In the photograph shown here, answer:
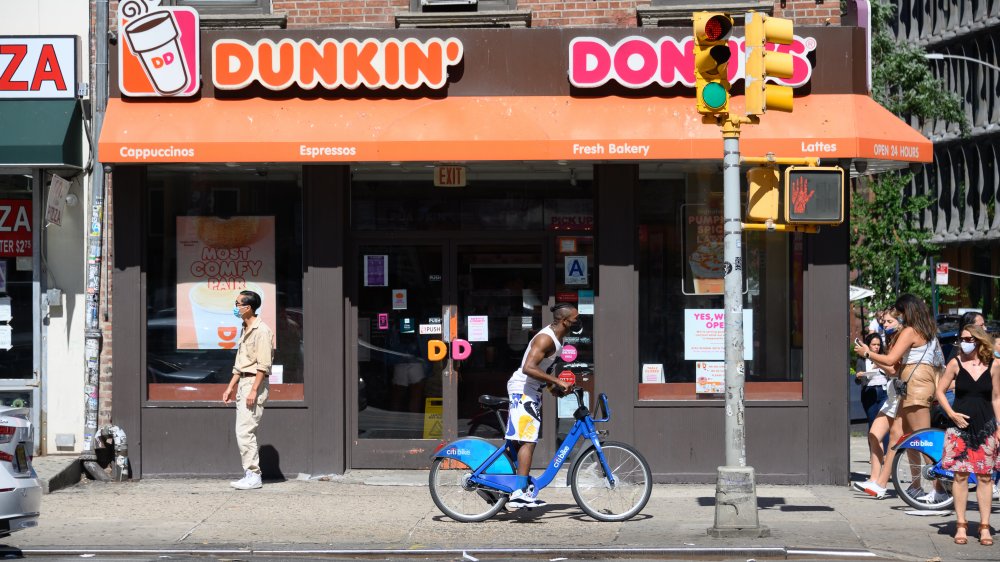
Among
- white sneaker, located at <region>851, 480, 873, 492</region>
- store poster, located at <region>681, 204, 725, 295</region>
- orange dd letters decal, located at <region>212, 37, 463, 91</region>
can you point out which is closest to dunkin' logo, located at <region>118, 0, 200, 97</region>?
orange dd letters decal, located at <region>212, 37, 463, 91</region>

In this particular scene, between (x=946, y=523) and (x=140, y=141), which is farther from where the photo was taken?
(x=140, y=141)

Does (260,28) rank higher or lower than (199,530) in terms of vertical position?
higher

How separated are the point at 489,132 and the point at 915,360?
4327 millimetres

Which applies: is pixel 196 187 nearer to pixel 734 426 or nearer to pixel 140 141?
pixel 140 141

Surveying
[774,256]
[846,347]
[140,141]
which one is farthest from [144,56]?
[846,347]

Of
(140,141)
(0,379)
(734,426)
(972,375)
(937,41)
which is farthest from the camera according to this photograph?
(937,41)

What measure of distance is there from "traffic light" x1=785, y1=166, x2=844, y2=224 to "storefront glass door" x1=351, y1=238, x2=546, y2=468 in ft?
12.3

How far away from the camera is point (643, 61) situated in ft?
38.1

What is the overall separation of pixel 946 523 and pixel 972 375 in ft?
3.99

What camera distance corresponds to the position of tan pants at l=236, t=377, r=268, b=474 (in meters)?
11.4

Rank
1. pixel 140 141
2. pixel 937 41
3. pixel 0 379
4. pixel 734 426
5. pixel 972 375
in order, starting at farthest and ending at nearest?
pixel 937 41 < pixel 0 379 < pixel 140 141 < pixel 972 375 < pixel 734 426

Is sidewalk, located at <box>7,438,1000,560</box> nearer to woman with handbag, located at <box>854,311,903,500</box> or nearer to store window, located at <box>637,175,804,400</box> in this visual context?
woman with handbag, located at <box>854,311,903,500</box>

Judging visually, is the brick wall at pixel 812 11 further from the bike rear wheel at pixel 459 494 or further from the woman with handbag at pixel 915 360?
the bike rear wheel at pixel 459 494

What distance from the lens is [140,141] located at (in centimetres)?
1147
